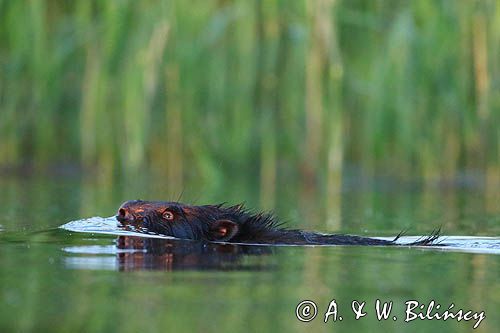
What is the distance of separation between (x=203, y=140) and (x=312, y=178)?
53.8 inches

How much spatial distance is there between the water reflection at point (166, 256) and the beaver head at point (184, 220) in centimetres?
24

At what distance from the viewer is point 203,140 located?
48.7 ft

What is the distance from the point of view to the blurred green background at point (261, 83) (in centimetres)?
1429

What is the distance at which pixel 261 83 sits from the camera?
14.9 m

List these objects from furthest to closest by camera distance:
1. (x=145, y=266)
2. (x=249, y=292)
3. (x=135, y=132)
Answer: (x=135, y=132), (x=145, y=266), (x=249, y=292)

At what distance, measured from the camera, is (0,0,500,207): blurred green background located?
14.3m

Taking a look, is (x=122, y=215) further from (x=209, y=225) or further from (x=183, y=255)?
(x=183, y=255)

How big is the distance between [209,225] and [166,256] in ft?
4.26

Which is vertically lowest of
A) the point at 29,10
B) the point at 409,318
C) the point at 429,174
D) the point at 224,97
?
the point at 409,318

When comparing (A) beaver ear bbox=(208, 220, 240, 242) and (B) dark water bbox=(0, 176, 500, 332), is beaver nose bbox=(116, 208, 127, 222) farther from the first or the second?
(A) beaver ear bbox=(208, 220, 240, 242)

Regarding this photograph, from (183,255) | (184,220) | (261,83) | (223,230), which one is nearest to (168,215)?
(184,220)

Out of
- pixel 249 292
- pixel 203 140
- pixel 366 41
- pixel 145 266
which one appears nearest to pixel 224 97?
pixel 203 140

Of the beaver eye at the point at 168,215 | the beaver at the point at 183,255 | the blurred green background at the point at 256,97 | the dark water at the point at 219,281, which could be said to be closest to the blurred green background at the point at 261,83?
the blurred green background at the point at 256,97

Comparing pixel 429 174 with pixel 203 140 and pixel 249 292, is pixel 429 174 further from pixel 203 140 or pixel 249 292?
pixel 249 292
